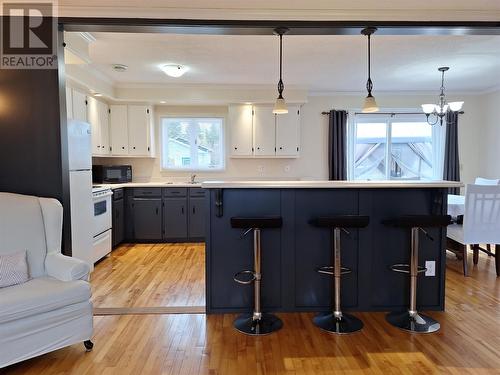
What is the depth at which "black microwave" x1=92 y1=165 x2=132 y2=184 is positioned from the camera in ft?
17.6

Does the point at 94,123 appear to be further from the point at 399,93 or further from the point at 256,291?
the point at 399,93

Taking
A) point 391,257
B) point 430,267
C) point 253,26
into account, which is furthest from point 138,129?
point 430,267

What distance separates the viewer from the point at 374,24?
9.00 ft

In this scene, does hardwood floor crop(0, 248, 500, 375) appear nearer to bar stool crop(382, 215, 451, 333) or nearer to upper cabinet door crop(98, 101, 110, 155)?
bar stool crop(382, 215, 451, 333)

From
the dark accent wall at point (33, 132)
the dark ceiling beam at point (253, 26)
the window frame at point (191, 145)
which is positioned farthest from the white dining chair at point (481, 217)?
the dark accent wall at point (33, 132)

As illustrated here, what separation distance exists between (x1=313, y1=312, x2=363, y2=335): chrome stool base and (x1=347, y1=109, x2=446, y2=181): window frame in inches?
145

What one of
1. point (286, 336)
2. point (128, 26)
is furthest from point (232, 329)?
point (128, 26)

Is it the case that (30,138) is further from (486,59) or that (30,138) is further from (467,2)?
(486,59)

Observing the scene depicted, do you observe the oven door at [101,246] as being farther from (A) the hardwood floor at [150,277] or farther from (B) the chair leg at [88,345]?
(B) the chair leg at [88,345]

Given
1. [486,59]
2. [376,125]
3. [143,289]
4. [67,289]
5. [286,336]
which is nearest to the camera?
[67,289]

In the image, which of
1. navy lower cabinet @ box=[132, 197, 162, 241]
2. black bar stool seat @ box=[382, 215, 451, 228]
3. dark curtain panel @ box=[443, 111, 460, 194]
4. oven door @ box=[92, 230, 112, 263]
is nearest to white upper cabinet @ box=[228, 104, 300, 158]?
navy lower cabinet @ box=[132, 197, 162, 241]

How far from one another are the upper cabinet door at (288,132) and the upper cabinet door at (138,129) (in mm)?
2179

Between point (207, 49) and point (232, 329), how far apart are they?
9.42 ft

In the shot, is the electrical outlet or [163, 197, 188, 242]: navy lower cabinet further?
[163, 197, 188, 242]: navy lower cabinet
